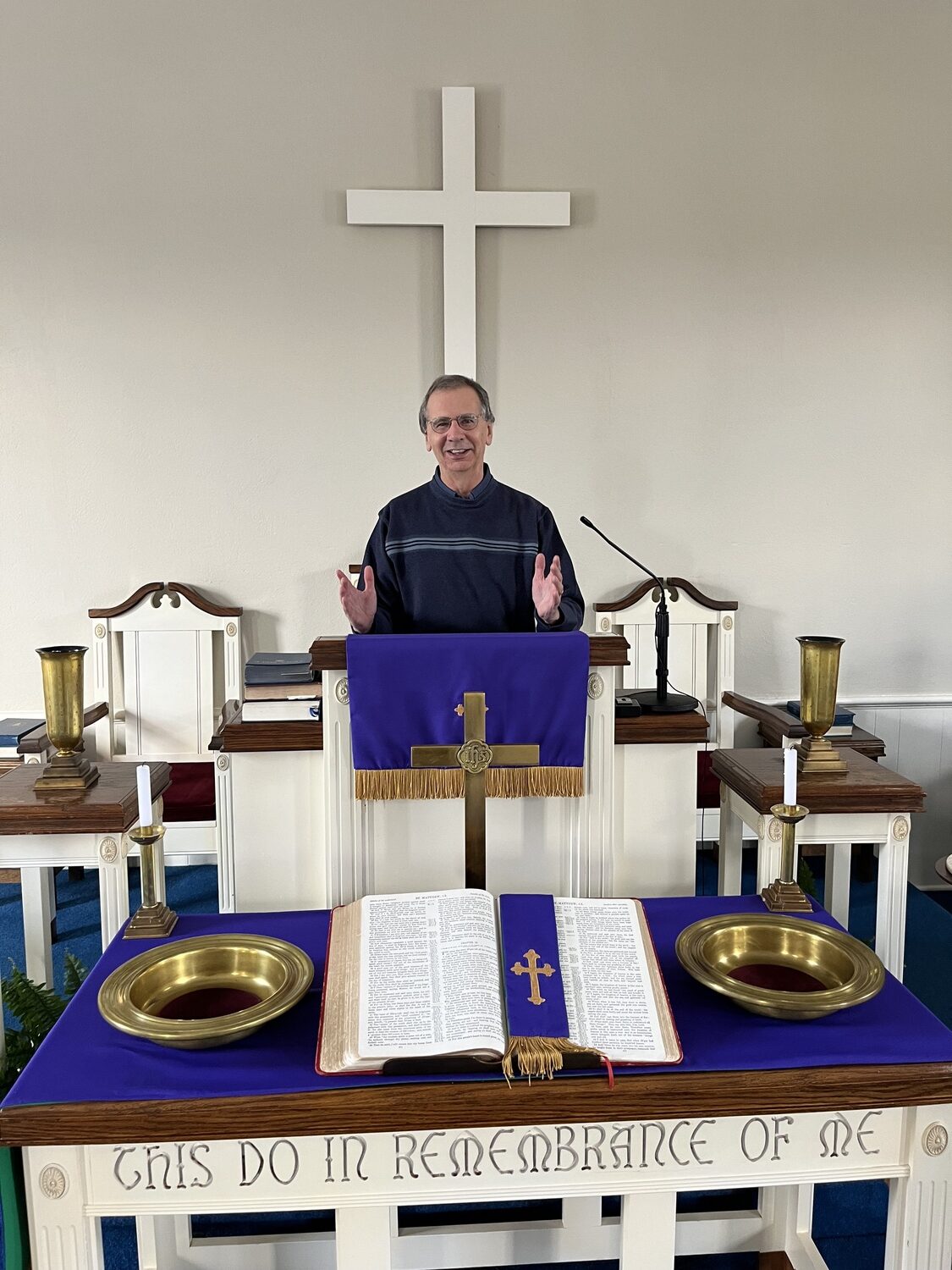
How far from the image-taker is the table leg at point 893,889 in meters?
2.10

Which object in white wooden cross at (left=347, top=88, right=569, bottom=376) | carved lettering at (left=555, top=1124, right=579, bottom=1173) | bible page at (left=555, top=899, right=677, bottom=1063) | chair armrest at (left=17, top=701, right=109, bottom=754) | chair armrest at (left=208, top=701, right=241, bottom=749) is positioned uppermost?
white wooden cross at (left=347, top=88, right=569, bottom=376)

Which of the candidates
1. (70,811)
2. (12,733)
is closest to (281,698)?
(70,811)

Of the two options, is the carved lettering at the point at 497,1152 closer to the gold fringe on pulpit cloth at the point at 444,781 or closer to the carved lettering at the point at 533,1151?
the carved lettering at the point at 533,1151

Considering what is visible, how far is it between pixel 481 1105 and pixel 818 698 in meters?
1.13

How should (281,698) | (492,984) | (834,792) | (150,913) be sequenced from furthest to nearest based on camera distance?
1. (834,792)
2. (281,698)
3. (150,913)
4. (492,984)

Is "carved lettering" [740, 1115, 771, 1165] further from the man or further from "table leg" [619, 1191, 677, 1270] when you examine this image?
the man

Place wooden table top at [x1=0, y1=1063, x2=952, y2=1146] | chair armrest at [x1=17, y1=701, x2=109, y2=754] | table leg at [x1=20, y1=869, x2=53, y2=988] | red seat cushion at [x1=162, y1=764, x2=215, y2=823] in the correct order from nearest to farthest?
wooden table top at [x1=0, y1=1063, x2=952, y2=1146]
table leg at [x1=20, y1=869, x2=53, y2=988]
chair armrest at [x1=17, y1=701, x2=109, y2=754]
red seat cushion at [x1=162, y1=764, x2=215, y2=823]

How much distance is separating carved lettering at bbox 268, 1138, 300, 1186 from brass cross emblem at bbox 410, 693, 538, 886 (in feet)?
1.85

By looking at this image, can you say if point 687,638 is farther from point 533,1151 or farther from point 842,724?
point 533,1151

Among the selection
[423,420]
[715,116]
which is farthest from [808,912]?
[715,116]

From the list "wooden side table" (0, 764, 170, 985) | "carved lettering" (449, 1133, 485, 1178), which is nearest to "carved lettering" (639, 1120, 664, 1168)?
"carved lettering" (449, 1133, 485, 1178)

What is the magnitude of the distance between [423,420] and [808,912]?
1186mm

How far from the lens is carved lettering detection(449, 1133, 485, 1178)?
1.33 meters

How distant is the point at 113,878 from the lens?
206 centimetres
